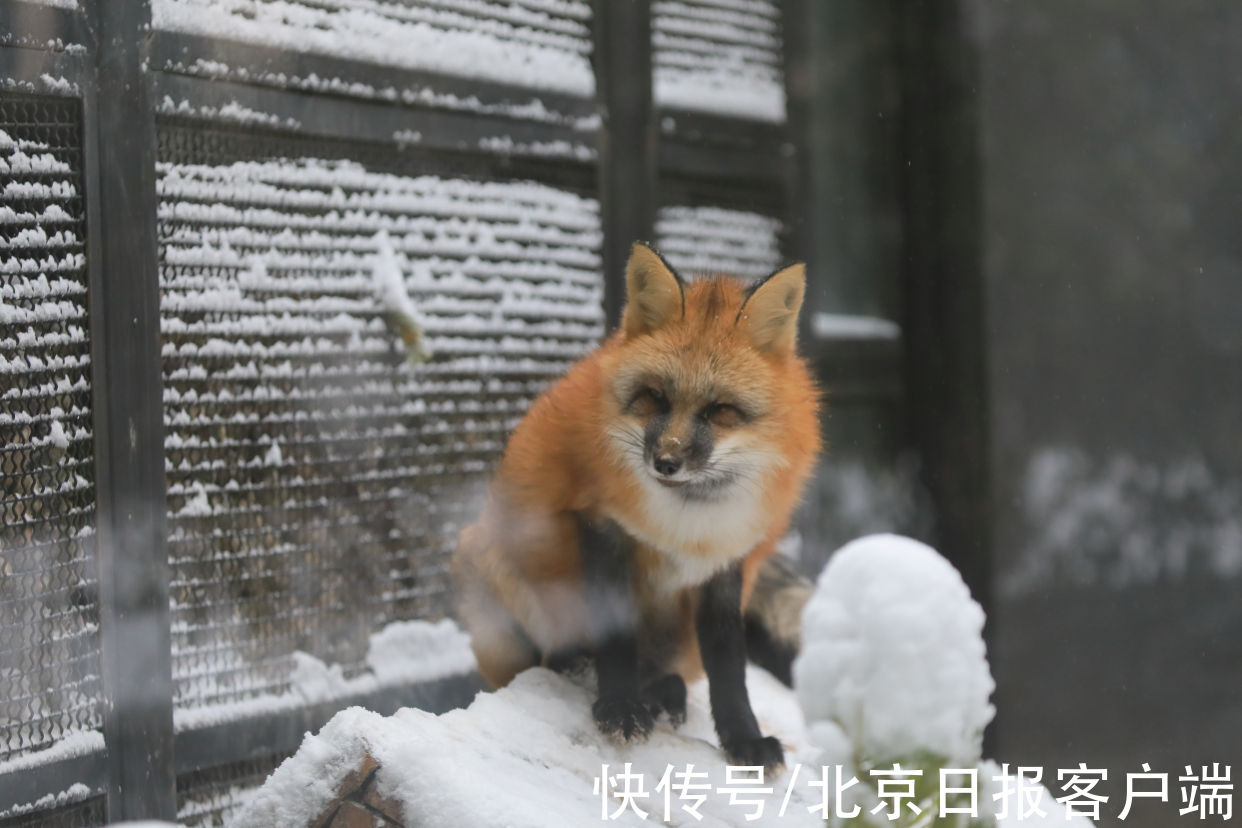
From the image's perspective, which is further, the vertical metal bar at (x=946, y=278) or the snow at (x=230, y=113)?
the vertical metal bar at (x=946, y=278)

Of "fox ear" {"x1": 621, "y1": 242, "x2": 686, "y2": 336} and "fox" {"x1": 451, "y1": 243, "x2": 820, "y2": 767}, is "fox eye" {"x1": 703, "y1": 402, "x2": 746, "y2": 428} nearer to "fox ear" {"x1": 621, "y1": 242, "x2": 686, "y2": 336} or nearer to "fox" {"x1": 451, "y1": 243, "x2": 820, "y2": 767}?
"fox" {"x1": 451, "y1": 243, "x2": 820, "y2": 767}

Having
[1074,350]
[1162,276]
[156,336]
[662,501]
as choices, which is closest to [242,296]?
[156,336]

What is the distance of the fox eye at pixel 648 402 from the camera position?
64.6 inches

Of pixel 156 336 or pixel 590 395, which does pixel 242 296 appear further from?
pixel 590 395

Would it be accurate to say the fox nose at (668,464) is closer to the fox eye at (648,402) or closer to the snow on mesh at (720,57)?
the fox eye at (648,402)

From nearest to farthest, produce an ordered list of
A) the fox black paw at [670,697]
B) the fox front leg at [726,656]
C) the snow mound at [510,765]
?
1. the snow mound at [510,765]
2. the fox front leg at [726,656]
3. the fox black paw at [670,697]

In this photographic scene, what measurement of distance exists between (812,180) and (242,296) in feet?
5.51

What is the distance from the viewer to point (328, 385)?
2.16 metres

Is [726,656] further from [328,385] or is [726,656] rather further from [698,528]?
[328,385]

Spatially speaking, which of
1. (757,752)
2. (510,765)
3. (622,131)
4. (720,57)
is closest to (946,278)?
(720,57)

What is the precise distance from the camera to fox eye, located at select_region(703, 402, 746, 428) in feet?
5.35

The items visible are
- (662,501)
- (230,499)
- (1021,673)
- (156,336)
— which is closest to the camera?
(662,501)

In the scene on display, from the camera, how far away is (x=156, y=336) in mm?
1870

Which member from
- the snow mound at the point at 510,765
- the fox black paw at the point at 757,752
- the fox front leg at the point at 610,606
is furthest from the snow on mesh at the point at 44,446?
the fox black paw at the point at 757,752
